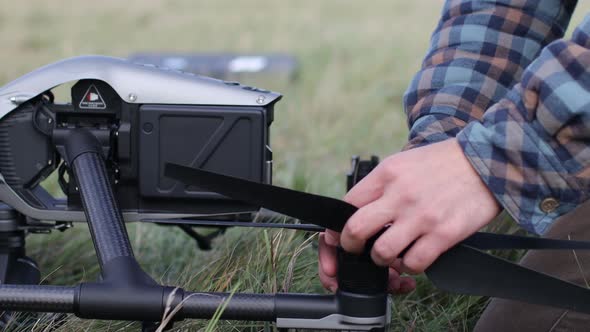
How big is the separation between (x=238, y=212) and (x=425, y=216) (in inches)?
26.2

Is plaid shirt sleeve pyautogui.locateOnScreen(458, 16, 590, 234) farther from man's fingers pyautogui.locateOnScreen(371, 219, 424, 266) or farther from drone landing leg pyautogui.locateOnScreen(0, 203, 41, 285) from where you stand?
drone landing leg pyautogui.locateOnScreen(0, 203, 41, 285)

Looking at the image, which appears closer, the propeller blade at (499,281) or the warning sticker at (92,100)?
the propeller blade at (499,281)

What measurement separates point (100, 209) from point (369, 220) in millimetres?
596

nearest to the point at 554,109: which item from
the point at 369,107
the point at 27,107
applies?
the point at 27,107

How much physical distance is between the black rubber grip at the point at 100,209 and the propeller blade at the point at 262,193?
233mm

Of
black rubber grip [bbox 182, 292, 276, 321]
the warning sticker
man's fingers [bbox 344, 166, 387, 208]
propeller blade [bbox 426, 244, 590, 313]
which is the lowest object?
black rubber grip [bbox 182, 292, 276, 321]

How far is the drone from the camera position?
1.46 m

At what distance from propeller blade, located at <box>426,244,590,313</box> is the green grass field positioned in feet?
1.28

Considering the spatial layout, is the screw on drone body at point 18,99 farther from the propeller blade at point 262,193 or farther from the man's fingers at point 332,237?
the man's fingers at point 332,237

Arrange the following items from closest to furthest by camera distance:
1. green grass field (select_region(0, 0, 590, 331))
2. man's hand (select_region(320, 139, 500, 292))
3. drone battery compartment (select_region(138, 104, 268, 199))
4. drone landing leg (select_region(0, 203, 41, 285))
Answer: man's hand (select_region(320, 139, 500, 292)) → drone battery compartment (select_region(138, 104, 268, 199)) → drone landing leg (select_region(0, 203, 41, 285)) → green grass field (select_region(0, 0, 590, 331))

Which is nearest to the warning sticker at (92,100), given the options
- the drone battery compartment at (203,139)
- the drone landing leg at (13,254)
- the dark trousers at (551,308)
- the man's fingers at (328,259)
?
the drone battery compartment at (203,139)

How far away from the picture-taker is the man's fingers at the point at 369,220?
123 cm

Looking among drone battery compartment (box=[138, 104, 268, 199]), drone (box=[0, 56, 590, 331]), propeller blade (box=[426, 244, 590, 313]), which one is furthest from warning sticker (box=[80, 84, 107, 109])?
propeller blade (box=[426, 244, 590, 313])

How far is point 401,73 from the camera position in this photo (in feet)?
19.6
